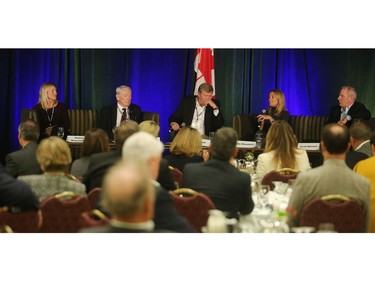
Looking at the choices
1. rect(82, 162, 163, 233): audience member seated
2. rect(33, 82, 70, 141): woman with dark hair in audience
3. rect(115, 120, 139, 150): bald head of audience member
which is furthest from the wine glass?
rect(82, 162, 163, 233): audience member seated

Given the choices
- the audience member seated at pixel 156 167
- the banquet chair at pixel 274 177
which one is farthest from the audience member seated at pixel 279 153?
the audience member seated at pixel 156 167

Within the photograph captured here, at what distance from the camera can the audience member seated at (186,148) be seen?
6121 millimetres

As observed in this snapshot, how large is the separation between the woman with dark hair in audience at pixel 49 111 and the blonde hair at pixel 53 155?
4.55 metres

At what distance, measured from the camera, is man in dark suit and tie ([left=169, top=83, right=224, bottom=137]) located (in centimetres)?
952

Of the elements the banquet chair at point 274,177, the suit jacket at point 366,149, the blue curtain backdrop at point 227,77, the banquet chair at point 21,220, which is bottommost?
the banquet chair at point 21,220

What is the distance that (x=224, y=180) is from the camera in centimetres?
477

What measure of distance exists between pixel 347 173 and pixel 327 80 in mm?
7051

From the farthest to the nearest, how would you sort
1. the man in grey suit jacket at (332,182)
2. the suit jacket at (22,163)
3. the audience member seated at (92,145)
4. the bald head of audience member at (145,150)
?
the suit jacket at (22,163), the audience member seated at (92,145), the man in grey suit jacket at (332,182), the bald head of audience member at (145,150)

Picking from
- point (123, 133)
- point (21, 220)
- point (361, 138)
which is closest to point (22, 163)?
point (123, 133)

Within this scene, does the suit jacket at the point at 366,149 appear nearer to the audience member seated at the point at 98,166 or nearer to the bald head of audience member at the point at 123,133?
the bald head of audience member at the point at 123,133

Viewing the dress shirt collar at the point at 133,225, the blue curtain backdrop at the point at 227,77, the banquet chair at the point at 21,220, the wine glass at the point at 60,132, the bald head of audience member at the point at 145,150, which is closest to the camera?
the dress shirt collar at the point at 133,225

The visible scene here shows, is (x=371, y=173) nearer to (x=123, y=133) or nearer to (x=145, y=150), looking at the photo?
(x=123, y=133)

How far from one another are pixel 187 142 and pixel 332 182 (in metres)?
1.80
